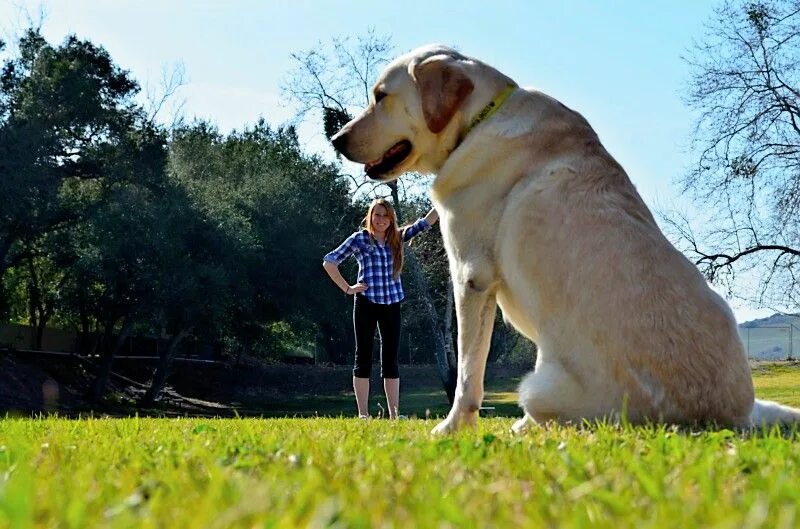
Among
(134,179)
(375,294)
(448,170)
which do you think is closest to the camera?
(448,170)

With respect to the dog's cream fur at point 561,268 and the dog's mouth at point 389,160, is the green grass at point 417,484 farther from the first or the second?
the dog's mouth at point 389,160

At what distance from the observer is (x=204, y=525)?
1.70 metres

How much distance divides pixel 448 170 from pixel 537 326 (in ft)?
3.48

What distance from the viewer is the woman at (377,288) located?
10.0 metres

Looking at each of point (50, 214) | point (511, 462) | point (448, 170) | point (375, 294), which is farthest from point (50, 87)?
point (511, 462)

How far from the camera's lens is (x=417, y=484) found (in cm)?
240

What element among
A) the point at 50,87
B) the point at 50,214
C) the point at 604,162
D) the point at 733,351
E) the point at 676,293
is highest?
the point at 50,87

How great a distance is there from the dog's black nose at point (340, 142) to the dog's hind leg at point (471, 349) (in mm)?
1288

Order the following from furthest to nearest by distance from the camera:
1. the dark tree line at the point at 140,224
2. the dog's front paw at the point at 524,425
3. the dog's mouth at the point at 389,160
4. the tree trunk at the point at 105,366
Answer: the tree trunk at the point at 105,366, the dark tree line at the point at 140,224, the dog's mouth at the point at 389,160, the dog's front paw at the point at 524,425

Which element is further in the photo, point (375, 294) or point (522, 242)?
point (375, 294)

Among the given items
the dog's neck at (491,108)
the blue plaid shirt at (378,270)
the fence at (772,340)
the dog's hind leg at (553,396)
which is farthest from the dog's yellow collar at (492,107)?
the fence at (772,340)

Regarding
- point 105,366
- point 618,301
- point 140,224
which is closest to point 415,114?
point 618,301

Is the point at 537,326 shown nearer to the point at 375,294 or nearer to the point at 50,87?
the point at 375,294

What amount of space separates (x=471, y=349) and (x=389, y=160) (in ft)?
4.53
